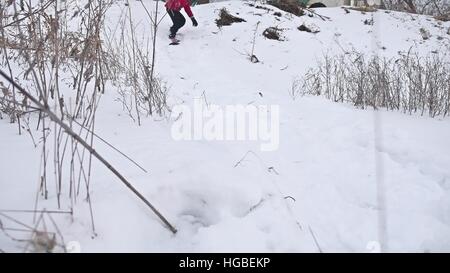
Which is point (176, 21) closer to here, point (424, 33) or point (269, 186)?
point (269, 186)

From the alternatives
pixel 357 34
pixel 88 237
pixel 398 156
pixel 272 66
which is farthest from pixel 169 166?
pixel 357 34

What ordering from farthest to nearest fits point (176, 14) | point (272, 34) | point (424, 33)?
point (424, 33) < point (272, 34) < point (176, 14)

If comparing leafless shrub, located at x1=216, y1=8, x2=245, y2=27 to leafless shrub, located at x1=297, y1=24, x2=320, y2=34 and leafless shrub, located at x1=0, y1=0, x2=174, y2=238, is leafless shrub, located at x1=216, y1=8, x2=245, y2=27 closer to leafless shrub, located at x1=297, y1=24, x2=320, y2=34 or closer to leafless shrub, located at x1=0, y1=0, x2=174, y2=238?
leafless shrub, located at x1=297, y1=24, x2=320, y2=34

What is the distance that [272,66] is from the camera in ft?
21.2

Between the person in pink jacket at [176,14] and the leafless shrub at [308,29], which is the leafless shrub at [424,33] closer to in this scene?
the leafless shrub at [308,29]

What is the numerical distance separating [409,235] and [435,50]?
26.2 ft

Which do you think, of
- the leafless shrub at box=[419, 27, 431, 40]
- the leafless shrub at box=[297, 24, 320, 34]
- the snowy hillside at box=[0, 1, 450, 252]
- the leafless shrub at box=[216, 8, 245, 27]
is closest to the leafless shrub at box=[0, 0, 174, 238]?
the snowy hillside at box=[0, 1, 450, 252]

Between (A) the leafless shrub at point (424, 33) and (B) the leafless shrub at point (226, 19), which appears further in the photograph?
(A) the leafless shrub at point (424, 33)

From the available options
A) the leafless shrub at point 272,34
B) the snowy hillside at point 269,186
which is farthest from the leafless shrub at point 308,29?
the snowy hillside at point 269,186

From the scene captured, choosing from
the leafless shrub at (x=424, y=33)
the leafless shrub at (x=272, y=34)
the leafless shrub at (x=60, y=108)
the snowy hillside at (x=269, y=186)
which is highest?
the leafless shrub at (x=60, y=108)

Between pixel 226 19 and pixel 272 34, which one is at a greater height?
pixel 226 19

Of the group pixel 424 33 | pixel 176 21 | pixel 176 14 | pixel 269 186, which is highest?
pixel 176 14

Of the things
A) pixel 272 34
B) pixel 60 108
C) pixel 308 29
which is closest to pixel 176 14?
pixel 272 34

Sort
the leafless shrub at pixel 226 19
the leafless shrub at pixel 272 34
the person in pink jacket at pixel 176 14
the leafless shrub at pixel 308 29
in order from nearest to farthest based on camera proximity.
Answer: the person in pink jacket at pixel 176 14 < the leafless shrub at pixel 272 34 < the leafless shrub at pixel 226 19 < the leafless shrub at pixel 308 29
